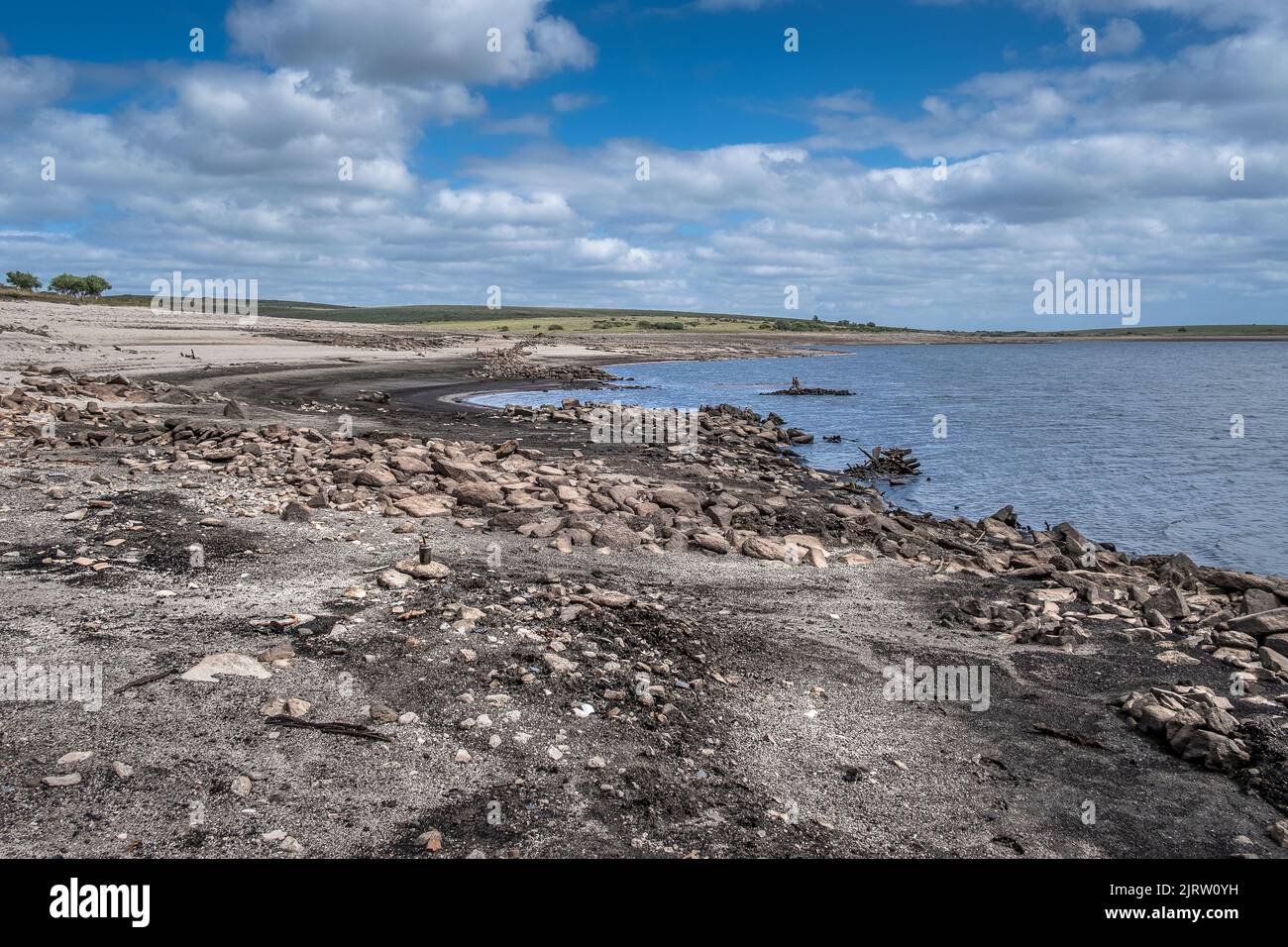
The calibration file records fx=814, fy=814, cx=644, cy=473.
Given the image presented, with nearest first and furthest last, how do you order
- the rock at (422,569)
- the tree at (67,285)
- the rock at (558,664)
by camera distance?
the rock at (558,664) → the rock at (422,569) → the tree at (67,285)

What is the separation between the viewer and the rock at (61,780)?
5496mm

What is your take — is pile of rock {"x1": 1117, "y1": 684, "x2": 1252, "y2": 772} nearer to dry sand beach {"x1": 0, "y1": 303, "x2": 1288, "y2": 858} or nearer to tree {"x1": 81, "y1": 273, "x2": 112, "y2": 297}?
dry sand beach {"x1": 0, "y1": 303, "x2": 1288, "y2": 858}

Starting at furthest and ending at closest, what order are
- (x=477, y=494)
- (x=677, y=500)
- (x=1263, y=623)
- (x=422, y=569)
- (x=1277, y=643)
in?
(x=677, y=500), (x=477, y=494), (x=1263, y=623), (x=422, y=569), (x=1277, y=643)

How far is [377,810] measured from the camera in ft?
18.3

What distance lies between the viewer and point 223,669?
7297 mm

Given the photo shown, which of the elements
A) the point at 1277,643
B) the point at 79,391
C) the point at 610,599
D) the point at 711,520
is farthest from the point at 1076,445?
the point at 79,391

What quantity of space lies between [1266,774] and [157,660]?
32.1 ft

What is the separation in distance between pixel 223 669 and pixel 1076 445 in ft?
118

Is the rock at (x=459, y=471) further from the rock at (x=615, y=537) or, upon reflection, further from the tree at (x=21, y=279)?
the tree at (x=21, y=279)

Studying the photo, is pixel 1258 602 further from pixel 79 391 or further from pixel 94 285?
pixel 94 285

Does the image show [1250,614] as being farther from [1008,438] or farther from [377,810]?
[1008,438]

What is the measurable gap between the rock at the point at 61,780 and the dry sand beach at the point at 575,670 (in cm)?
4

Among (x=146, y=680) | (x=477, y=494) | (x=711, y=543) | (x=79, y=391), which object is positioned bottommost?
(x=146, y=680)

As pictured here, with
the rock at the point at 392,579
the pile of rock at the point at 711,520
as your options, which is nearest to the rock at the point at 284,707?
the rock at the point at 392,579
